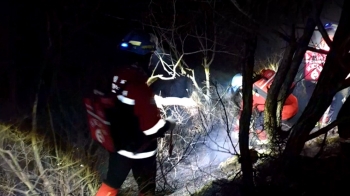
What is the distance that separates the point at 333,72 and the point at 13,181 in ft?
13.6

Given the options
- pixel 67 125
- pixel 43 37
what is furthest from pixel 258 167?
pixel 43 37

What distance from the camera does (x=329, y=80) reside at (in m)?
3.20

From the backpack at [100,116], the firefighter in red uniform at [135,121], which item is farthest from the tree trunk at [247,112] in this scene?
the backpack at [100,116]

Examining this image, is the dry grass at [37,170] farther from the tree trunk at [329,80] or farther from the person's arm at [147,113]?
the tree trunk at [329,80]

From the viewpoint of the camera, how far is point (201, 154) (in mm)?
7340

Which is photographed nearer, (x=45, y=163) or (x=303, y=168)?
(x=303, y=168)

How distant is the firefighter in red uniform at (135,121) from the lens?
373cm

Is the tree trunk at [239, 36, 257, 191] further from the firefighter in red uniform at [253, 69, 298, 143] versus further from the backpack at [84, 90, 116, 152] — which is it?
the firefighter in red uniform at [253, 69, 298, 143]

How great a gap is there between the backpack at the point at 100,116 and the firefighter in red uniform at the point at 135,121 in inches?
2.1

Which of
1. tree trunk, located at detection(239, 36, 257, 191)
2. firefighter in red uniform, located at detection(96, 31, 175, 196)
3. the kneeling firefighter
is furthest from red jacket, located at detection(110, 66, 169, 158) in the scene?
the kneeling firefighter

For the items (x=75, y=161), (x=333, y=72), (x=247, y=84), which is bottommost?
(x=75, y=161)

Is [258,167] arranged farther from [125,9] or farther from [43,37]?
[125,9]


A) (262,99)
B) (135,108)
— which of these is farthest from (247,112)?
(262,99)

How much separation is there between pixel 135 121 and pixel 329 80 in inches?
75.1
